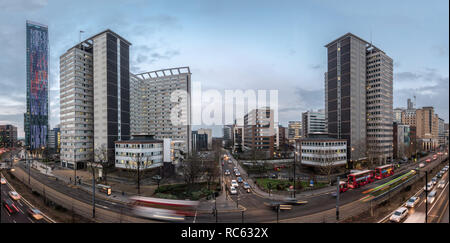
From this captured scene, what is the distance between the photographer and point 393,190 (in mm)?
24906

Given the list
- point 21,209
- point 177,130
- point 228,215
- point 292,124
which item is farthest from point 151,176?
point 292,124

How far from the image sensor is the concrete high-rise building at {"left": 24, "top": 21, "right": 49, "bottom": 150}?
8531 centimetres

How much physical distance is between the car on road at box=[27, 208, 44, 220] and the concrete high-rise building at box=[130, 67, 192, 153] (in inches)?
1788

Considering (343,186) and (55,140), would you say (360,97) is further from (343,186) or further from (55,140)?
(55,140)

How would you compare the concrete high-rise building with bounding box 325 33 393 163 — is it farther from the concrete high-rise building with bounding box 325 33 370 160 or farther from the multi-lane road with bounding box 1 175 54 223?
the multi-lane road with bounding box 1 175 54 223

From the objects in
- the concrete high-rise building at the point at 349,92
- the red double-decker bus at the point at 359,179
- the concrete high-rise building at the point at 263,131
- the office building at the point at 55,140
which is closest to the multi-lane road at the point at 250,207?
the red double-decker bus at the point at 359,179

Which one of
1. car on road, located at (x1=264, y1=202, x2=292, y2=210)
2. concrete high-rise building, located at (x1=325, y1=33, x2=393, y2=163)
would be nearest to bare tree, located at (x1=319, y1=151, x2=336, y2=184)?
concrete high-rise building, located at (x1=325, y1=33, x2=393, y2=163)

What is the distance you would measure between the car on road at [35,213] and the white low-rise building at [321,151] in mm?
42369

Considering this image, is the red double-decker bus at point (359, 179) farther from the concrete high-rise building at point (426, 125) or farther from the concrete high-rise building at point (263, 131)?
the concrete high-rise building at point (426, 125)

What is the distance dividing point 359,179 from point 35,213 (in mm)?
40070
